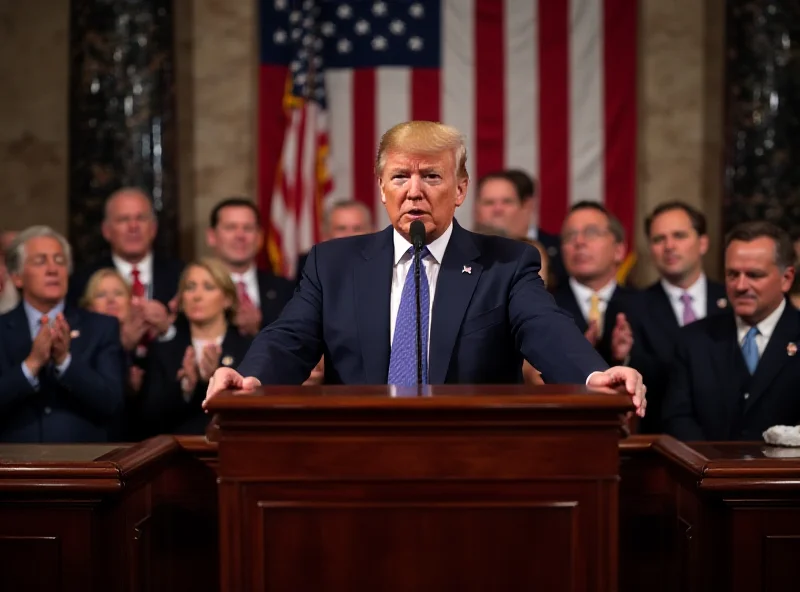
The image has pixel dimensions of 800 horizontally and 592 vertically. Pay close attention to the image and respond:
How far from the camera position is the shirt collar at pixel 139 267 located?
6328 millimetres

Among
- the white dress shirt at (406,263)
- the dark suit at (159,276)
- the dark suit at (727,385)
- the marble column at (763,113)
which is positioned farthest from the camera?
the marble column at (763,113)

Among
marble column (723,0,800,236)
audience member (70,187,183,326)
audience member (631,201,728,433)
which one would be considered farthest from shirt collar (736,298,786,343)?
audience member (70,187,183,326)

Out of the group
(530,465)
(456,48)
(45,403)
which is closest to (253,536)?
(530,465)

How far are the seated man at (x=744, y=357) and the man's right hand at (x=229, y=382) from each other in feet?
7.81

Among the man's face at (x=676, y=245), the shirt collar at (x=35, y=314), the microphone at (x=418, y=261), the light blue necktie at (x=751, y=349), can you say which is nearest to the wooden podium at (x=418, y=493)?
the microphone at (x=418, y=261)

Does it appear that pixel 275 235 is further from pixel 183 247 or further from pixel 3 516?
pixel 3 516

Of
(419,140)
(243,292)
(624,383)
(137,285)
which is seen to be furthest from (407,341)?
(137,285)

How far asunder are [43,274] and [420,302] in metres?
2.61

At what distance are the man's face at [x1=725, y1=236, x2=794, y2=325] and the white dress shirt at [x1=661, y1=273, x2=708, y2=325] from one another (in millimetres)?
909

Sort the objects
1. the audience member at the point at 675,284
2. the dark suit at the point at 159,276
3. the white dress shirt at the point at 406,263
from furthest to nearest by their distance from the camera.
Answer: the dark suit at the point at 159,276, the audience member at the point at 675,284, the white dress shirt at the point at 406,263

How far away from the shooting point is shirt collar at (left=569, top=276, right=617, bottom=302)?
222 inches

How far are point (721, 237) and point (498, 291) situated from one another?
460 centimetres

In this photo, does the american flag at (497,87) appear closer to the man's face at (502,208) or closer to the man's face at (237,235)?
the man's face at (237,235)

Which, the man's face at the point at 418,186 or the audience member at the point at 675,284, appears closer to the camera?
the man's face at the point at 418,186
